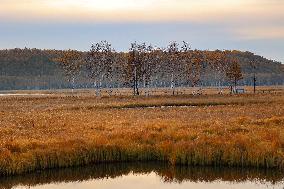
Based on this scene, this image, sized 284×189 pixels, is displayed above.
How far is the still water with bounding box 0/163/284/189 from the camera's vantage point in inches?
1036

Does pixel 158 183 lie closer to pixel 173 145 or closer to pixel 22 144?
pixel 173 145

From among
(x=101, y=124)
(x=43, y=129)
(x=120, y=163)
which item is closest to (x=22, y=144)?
(x=120, y=163)

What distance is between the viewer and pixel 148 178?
2817cm

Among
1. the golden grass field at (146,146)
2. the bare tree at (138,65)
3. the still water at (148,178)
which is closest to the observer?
the still water at (148,178)

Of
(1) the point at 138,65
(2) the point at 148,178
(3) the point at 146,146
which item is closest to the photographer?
(2) the point at 148,178

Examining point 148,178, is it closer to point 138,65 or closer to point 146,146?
point 146,146

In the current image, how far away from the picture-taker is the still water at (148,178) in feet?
86.3

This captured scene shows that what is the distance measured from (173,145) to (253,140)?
517cm

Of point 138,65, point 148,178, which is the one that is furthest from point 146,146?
point 138,65

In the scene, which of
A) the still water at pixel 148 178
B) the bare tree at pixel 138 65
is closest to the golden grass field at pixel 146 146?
the still water at pixel 148 178

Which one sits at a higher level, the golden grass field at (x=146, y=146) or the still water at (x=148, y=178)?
the golden grass field at (x=146, y=146)

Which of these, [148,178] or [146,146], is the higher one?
[146,146]

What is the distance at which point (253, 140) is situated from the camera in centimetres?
3097

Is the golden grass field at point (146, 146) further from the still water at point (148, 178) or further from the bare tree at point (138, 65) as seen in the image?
the bare tree at point (138, 65)
